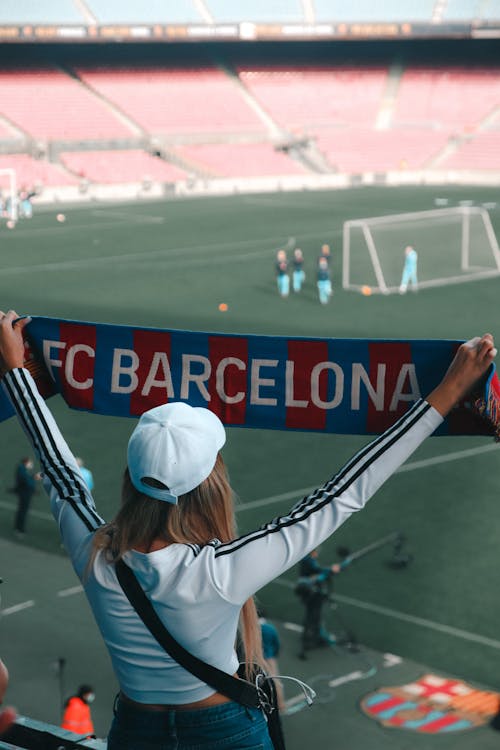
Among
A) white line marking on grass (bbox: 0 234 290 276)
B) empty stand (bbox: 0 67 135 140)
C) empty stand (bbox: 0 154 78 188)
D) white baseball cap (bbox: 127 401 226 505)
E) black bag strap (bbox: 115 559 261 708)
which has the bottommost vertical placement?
black bag strap (bbox: 115 559 261 708)

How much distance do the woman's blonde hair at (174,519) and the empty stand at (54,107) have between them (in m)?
67.9

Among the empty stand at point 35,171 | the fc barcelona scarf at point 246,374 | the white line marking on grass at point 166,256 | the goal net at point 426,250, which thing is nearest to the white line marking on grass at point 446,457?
the fc barcelona scarf at point 246,374

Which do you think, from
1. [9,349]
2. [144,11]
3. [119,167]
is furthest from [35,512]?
[144,11]

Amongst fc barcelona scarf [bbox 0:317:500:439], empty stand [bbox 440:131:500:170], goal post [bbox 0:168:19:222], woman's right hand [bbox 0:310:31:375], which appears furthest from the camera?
empty stand [bbox 440:131:500:170]

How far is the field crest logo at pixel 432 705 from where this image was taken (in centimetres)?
1092

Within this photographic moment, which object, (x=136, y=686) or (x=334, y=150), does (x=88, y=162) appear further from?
(x=136, y=686)

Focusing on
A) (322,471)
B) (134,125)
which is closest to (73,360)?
(322,471)

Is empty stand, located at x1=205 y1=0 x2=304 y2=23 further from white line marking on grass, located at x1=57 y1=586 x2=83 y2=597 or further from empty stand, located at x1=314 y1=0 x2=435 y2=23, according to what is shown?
white line marking on grass, located at x1=57 y1=586 x2=83 y2=597

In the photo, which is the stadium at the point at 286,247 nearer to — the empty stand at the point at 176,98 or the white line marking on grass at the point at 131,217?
the empty stand at the point at 176,98

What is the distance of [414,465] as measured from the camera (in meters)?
18.8

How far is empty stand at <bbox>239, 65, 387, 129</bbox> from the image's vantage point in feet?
256

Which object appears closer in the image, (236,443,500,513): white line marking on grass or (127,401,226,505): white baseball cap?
(127,401,226,505): white baseball cap

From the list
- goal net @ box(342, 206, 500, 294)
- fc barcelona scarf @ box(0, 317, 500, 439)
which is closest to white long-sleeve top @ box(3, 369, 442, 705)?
fc barcelona scarf @ box(0, 317, 500, 439)

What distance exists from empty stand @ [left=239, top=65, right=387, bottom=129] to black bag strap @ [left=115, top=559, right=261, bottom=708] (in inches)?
3012
